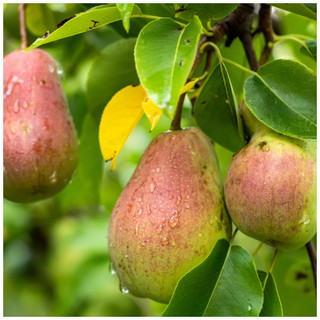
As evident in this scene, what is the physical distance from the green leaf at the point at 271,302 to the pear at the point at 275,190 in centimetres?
7

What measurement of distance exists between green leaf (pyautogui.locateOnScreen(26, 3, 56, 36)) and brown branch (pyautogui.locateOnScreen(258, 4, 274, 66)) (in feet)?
1.38

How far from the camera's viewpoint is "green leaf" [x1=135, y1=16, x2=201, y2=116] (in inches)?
27.3

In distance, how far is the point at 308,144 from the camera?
86 cm

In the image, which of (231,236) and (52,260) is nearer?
(231,236)

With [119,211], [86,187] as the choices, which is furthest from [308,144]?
[86,187]

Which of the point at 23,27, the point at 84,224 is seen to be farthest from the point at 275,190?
the point at 84,224

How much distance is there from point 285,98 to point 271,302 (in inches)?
11.1

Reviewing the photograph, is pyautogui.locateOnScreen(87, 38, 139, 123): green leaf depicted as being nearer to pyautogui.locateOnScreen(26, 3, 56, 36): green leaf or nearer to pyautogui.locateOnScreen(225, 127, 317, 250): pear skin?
pyautogui.locateOnScreen(26, 3, 56, 36): green leaf

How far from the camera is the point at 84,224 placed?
85.1 inches

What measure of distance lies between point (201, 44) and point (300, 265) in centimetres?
53

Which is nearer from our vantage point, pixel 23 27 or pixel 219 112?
pixel 219 112

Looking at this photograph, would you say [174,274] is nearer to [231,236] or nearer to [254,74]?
[231,236]

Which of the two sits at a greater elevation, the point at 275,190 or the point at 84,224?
the point at 275,190

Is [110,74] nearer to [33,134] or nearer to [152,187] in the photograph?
[33,134]
